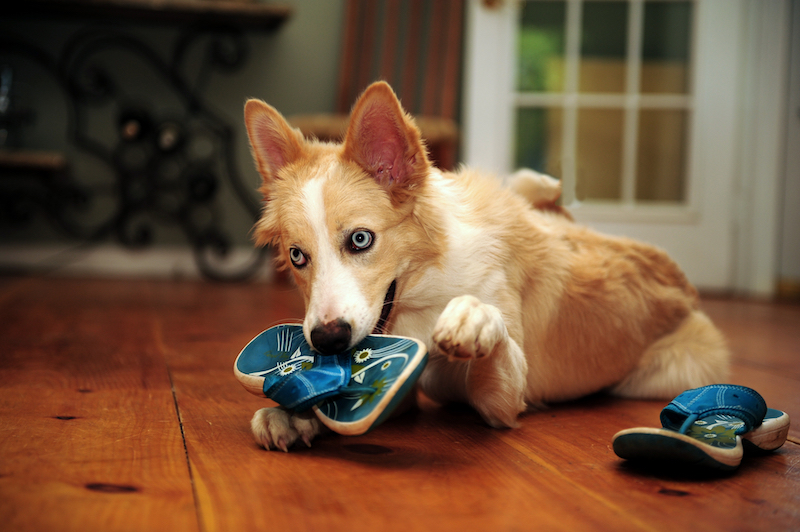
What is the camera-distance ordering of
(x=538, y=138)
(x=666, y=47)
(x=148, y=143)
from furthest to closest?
(x=148, y=143), (x=538, y=138), (x=666, y=47)

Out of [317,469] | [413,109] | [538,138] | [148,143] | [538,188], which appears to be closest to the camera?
[317,469]

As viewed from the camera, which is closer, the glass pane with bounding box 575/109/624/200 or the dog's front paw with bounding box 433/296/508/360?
the dog's front paw with bounding box 433/296/508/360

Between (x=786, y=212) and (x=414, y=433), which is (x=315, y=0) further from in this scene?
(x=414, y=433)

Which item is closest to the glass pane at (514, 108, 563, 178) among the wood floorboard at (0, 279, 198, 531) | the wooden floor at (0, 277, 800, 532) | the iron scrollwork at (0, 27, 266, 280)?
the iron scrollwork at (0, 27, 266, 280)

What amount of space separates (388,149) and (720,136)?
3212mm

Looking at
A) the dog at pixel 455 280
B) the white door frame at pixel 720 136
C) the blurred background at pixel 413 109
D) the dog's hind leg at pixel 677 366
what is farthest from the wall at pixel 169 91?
the dog's hind leg at pixel 677 366

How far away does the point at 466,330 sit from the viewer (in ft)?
3.12

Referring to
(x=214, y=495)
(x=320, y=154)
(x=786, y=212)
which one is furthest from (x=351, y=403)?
(x=786, y=212)

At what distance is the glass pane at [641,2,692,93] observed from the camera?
369cm

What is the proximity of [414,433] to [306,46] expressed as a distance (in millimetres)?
3478

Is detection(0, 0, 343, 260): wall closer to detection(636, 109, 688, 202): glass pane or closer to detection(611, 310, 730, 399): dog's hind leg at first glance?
detection(636, 109, 688, 202): glass pane

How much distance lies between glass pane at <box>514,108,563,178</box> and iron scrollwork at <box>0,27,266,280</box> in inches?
64.7

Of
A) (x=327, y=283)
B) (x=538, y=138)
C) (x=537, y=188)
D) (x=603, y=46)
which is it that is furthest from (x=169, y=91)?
(x=327, y=283)

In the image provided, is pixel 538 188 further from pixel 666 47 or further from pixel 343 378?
pixel 666 47
